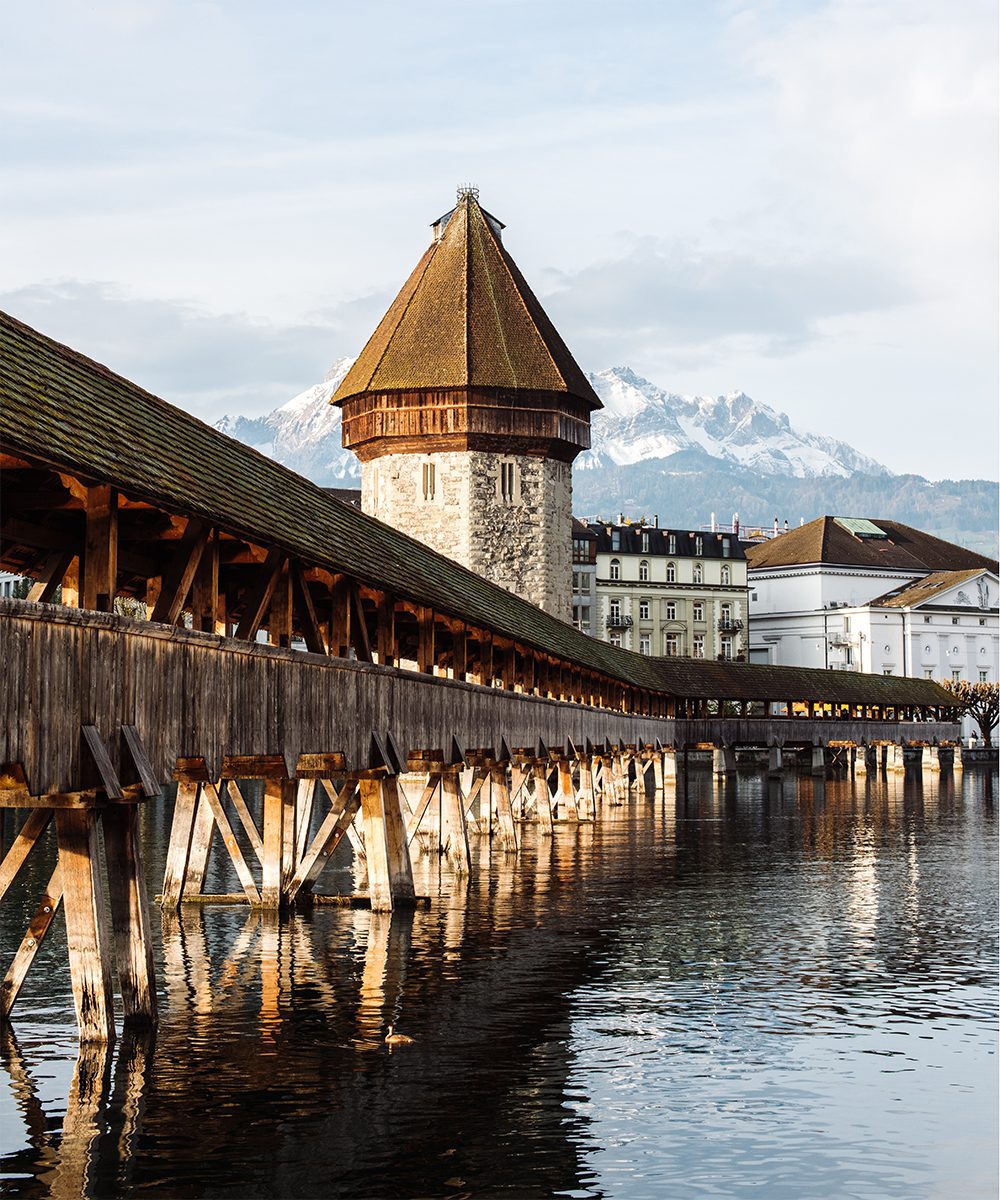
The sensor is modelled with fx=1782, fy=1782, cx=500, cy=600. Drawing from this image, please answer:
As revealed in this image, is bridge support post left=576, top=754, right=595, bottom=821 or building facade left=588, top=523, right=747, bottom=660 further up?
building facade left=588, top=523, right=747, bottom=660

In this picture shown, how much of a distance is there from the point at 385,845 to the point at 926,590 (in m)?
88.9

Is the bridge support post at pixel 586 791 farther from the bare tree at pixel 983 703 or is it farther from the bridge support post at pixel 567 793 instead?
the bare tree at pixel 983 703

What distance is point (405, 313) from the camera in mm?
56375

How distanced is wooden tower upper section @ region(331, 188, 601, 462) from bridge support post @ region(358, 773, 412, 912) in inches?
1184

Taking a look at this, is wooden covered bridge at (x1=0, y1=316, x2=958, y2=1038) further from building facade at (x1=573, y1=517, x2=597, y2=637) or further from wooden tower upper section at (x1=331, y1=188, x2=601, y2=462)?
building facade at (x1=573, y1=517, x2=597, y2=637)

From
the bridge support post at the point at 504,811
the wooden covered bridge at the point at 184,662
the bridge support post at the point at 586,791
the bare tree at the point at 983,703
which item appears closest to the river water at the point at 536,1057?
the wooden covered bridge at the point at 184,662

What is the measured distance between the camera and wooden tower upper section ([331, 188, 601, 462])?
53.3 metres

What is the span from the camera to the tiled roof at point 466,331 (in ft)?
177

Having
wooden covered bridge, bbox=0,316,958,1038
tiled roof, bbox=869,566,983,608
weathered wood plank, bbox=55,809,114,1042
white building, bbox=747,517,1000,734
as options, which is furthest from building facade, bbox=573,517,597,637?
weathered wood plank, bbox=55,809,114,1042

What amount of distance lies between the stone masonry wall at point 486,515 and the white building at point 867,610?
54.4 metres

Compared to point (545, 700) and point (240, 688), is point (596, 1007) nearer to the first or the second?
point (240, 688)

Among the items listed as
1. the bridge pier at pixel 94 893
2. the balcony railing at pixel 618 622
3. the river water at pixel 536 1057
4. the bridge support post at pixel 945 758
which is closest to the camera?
the river water at pixel 536 1057

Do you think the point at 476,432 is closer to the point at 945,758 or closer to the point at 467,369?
the point at 467,369

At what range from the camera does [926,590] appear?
352 feet
